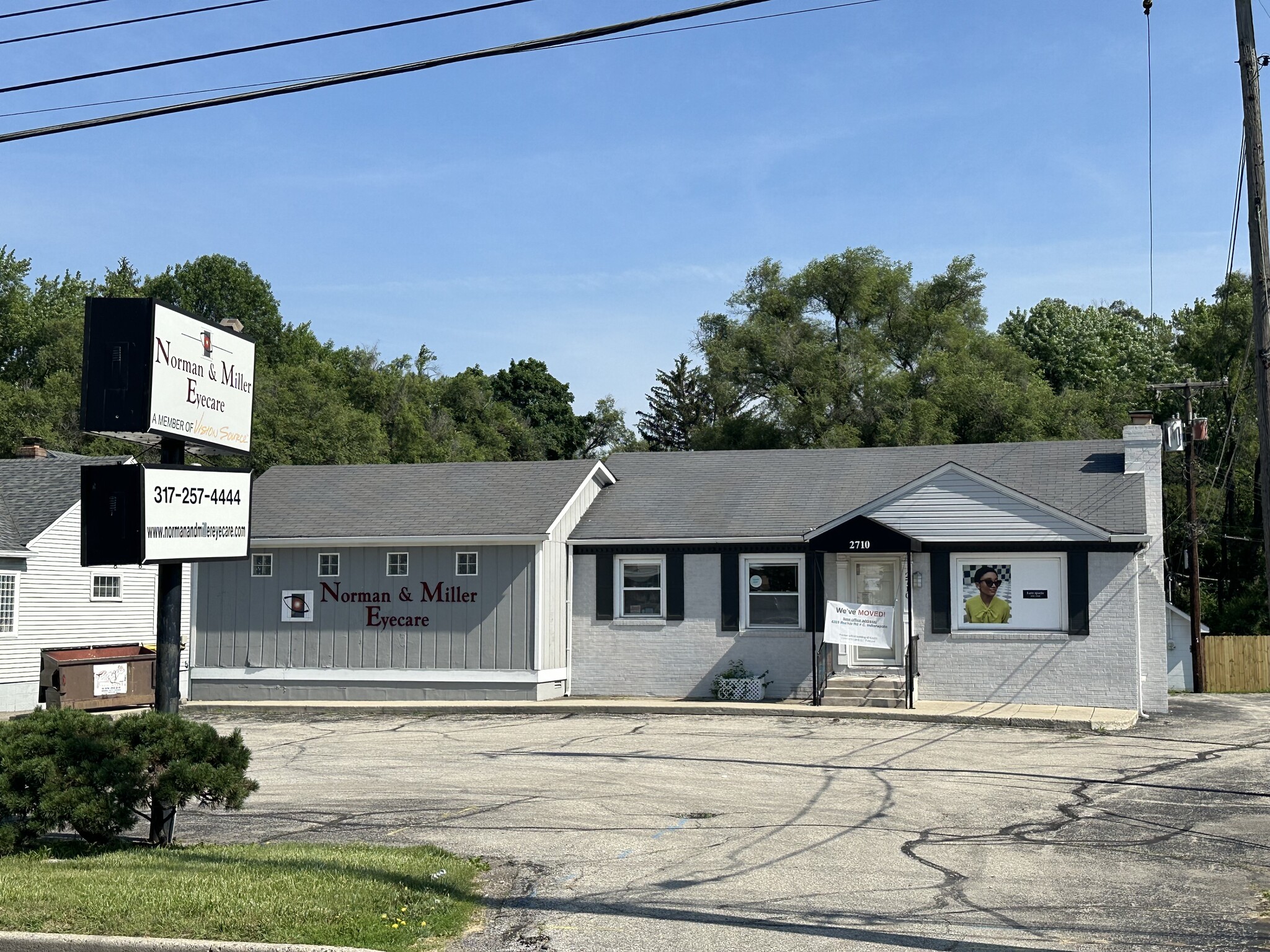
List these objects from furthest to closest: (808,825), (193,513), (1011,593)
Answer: (1011,593) → (808,825) → (193,513)

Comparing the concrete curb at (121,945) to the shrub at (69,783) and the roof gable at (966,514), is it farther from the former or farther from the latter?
the roof gable at (966,514)

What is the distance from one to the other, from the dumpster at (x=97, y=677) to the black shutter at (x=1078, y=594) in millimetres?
18082

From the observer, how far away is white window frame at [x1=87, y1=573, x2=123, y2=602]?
1215 inches

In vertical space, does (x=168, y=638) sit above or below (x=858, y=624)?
above

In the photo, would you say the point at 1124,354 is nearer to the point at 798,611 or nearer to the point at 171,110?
the point at 798,611

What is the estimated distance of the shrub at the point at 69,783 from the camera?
10.1 metres

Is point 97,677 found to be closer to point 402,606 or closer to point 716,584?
point 402,606

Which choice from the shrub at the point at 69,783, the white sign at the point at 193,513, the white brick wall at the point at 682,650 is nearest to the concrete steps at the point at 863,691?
the white brick wall at the point at 682,650

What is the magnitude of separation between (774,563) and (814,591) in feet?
3.57

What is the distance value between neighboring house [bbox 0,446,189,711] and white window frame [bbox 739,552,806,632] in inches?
469

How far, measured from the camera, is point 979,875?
33.5 feet

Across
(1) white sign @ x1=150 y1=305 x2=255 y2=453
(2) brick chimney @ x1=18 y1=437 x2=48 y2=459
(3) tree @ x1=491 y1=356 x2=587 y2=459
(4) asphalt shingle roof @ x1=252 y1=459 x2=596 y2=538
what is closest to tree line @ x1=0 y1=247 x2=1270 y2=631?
(3) tree @ x1=491 y1=356 x2=587 y2=459

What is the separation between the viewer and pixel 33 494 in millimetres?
31016

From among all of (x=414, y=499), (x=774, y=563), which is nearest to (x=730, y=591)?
(x=774, y=563)
